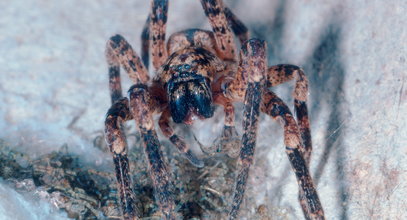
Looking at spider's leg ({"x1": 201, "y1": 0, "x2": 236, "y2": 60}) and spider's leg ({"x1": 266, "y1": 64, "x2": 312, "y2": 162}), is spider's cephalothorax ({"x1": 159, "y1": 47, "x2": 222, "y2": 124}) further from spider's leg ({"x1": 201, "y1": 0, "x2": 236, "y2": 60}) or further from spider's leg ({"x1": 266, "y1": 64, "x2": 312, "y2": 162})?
spider's leg ({"x1": 266, "y1": 64, "x2": 312, "y2": 162})

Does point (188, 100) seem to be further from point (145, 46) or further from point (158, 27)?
point (145, 46)

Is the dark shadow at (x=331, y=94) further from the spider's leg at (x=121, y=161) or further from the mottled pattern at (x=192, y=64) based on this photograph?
the spider's leg at (x=121, y=161)

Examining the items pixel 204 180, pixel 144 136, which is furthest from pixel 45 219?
pixel 204 180

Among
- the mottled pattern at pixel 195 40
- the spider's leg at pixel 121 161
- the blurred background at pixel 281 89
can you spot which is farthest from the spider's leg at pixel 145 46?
the spider's leg at pixel 121 161

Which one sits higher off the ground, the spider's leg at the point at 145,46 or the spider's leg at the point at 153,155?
the spider's leg at the point at 145,46

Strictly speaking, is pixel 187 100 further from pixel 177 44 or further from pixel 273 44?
pixel 273 44
